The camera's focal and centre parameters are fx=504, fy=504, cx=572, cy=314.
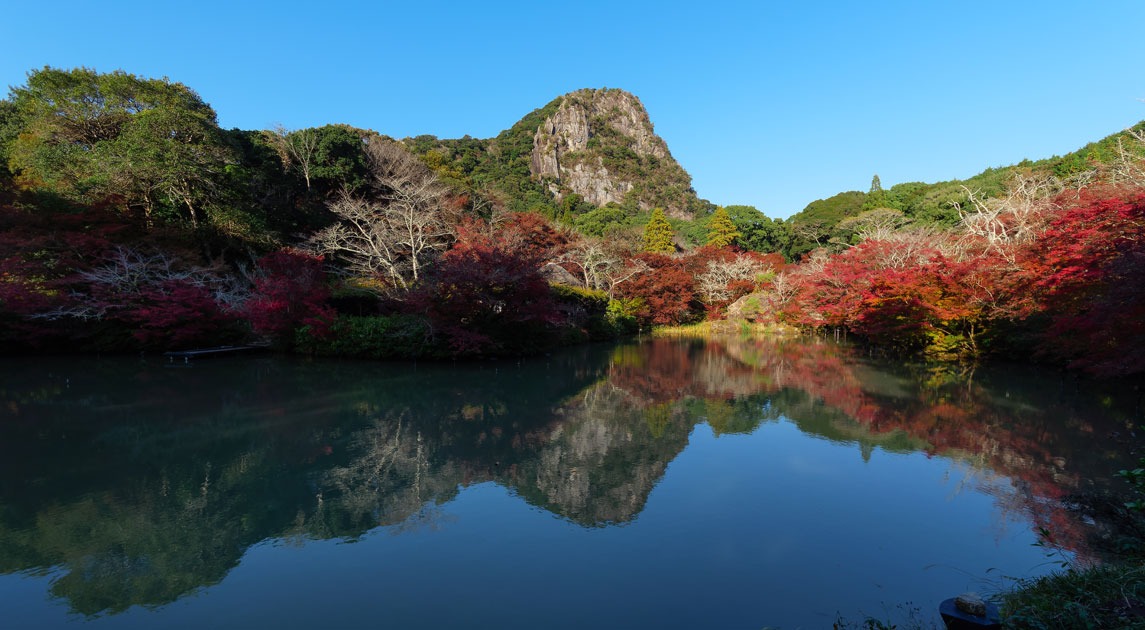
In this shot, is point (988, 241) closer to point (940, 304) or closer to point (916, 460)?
point (940, 304)

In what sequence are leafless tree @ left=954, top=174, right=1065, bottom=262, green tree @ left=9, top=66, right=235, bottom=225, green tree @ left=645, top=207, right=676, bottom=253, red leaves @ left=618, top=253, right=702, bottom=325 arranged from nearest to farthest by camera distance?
1. leafless tree @ left=954, top=174, right=1065, bottom=262
2. green tree @ left=9, top=66, right=235, bottom=225
3. red leaves @ left=618, top=253, right=702, bottom=325
4. green tree @ left=645, top=207, right=676, bottom=253

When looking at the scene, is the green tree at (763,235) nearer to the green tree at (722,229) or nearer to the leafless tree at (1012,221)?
the green tree at (722,229)

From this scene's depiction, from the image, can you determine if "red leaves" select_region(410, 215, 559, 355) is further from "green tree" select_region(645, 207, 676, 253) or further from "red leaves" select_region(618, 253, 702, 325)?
"green tree" select_region(645, 207, 676, 253)

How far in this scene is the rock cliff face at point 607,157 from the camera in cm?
6750

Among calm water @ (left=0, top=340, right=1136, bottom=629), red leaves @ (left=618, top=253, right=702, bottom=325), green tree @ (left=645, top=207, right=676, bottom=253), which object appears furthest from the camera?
green tree @ (left=645, top=207, right=676, bottom=253)

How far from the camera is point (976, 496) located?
5.07 meters

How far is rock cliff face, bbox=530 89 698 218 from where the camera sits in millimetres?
67500

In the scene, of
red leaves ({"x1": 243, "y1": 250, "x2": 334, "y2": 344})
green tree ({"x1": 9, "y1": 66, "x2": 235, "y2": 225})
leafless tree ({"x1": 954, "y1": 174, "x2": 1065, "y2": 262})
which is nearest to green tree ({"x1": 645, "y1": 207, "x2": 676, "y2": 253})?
leafless tree ({"x1": 954, "y1": 174, "x2": 1065, "y2": 262})

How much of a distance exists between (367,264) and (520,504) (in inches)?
573

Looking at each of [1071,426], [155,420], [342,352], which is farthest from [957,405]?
[342,352]

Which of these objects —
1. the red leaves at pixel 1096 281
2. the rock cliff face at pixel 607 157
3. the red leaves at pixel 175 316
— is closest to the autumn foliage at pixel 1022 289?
the red leaves at pixel 1096 281

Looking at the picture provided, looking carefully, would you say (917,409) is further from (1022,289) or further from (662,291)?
(662,291)

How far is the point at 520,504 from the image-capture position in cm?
496

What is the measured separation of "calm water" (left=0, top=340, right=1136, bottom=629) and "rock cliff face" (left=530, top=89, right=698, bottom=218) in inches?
2329
